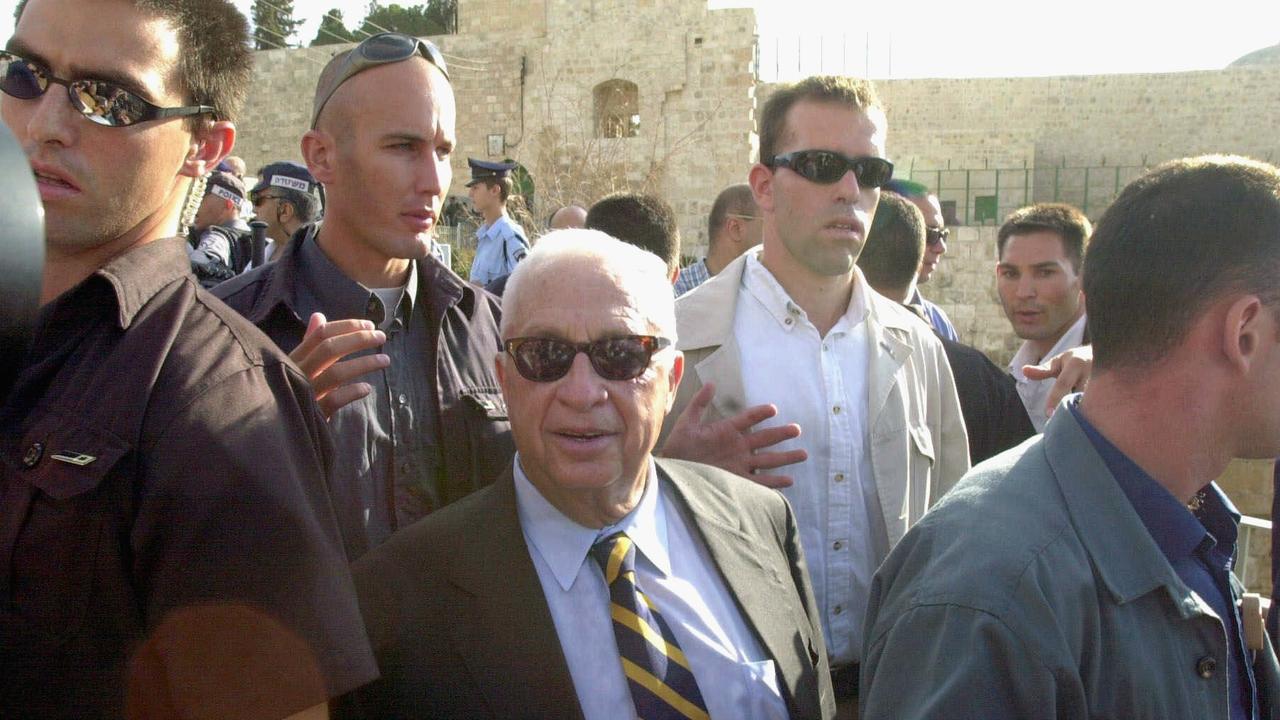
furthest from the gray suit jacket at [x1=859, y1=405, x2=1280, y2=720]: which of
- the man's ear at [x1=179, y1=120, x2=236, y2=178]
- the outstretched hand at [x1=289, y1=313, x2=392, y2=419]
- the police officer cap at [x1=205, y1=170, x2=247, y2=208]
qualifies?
the police officer cap at [x1=205, y1=170, x2=247, y2=208]

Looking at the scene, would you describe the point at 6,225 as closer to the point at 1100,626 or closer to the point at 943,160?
the point at 1100,626

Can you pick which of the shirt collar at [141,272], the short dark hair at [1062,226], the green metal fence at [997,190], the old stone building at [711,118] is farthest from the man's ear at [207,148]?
the green metal fence at [997,190]

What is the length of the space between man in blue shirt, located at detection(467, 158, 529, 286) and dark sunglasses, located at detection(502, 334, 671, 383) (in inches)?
200

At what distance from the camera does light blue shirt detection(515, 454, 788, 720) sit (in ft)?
6.31

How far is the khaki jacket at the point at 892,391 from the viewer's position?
280 cm

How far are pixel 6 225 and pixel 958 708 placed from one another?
126 centimetres

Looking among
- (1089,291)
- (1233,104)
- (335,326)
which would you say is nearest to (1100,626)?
(1089,291)

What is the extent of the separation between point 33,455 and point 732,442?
161 cm

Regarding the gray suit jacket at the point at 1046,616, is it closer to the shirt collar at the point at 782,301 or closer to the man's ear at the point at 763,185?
the shirt collar at the point at 782,301

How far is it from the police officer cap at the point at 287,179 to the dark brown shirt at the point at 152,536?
15.5ft

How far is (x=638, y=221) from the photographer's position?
182 inches

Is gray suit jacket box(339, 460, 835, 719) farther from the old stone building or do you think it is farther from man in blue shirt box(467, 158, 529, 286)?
the old stone building

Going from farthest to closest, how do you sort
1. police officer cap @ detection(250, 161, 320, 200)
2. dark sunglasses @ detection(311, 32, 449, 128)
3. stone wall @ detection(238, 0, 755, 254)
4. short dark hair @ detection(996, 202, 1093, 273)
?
stone wall @ detection(238, 0, 755, 254)
police officer cap @ detection(250, 161, 320, 200)
short dark hair @ detection(996, 202, 1093, 273)
dark sunglasses @ detection(311, 32, 449, 128)

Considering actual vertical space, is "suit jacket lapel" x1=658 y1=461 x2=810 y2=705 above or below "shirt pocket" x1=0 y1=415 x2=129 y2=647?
below
